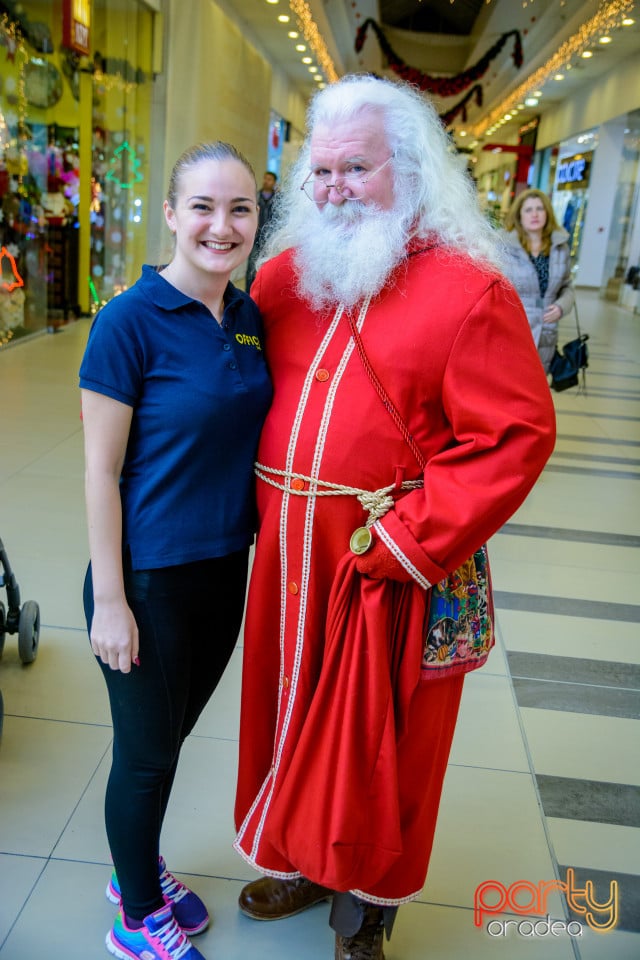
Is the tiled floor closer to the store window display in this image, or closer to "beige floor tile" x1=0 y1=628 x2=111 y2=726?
"beige floor tile" x1=0 y1=628 x2=111 y2=726

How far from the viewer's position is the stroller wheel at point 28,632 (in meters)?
2.60

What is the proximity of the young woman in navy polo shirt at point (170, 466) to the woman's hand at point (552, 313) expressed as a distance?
4231 mm

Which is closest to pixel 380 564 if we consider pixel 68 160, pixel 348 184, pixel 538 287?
pixel 348 184

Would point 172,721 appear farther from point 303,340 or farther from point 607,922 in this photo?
point 607,922

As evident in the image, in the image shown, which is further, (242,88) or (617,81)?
(617,81)

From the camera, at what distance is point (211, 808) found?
2.14m

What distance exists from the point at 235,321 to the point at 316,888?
126cm

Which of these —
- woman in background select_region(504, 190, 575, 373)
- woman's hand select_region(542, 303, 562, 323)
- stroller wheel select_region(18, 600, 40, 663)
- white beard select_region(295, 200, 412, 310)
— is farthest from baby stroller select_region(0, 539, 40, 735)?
woman's hand select_region(542, 303, 562, 323)

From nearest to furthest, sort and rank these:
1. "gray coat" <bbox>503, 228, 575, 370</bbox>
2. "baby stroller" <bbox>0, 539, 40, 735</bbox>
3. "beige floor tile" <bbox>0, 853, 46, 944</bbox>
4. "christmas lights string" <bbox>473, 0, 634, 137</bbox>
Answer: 1. "beige floor tile" <bbox>0, 853, 46, 944</bbox>
2. "baby stroller" <bbox>0, 539, 40, 735</bbox>
3. "gray coat" <bbox>503, 228, 575, 370</bbox>
4. "christmas lights string" <bbox>473, 0, 634, 137</bbox>

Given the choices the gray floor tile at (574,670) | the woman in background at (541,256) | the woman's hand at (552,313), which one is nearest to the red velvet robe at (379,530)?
the gray floor tile at (574,670)

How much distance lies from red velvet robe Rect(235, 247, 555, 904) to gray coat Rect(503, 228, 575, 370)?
389 centimetres

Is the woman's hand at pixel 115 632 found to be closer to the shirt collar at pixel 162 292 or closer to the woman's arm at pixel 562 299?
the shirt collar at pixel 162 292

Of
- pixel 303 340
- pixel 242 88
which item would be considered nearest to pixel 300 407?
pixel 303 340

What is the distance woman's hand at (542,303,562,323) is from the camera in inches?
215
